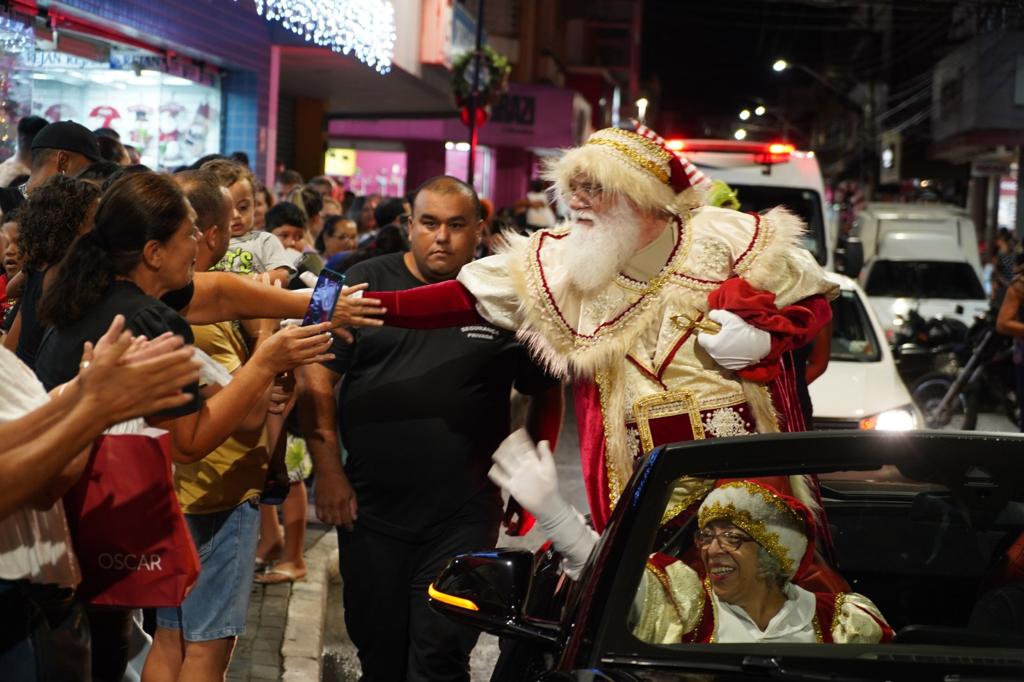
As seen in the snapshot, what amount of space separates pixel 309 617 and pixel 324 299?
2.88 meters

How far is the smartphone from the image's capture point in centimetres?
451

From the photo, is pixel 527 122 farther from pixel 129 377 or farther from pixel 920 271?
pixel 129 377

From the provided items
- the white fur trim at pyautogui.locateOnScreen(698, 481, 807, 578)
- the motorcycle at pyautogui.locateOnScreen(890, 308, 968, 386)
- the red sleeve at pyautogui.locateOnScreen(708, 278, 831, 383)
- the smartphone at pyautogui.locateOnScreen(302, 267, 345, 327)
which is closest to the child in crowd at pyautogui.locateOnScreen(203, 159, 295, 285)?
the smartphone at pyautogui.locateOnScreen(302, 267, 345, 327)

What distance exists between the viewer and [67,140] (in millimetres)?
6184

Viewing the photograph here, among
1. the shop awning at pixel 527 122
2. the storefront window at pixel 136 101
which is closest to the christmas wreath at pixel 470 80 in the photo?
the storefront window at pixel 136 101

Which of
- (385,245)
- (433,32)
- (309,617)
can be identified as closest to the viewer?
(309,617)

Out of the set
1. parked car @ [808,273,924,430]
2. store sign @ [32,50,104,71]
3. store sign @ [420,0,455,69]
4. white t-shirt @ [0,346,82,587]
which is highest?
store sign @ [420,0,455,69]

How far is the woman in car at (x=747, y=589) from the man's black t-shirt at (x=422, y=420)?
65.8 inches

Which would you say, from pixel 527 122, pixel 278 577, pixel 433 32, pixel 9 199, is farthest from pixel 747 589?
pixel 527 122

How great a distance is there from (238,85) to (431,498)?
9931mm

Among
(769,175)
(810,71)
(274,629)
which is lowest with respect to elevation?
(274,629)

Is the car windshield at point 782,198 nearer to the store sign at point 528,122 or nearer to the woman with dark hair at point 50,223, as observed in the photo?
the woman with dark hair at point 50,223

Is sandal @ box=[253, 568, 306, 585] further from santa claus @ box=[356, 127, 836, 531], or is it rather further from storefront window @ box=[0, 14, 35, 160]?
storefront window @ box=[0, 14, 35, 160]

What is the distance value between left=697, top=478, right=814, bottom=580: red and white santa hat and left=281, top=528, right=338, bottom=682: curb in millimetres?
3014
